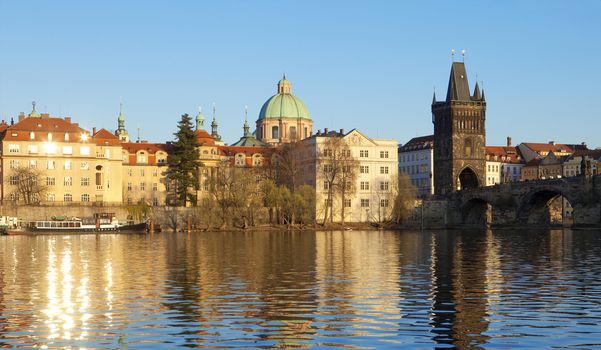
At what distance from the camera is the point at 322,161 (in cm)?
13562

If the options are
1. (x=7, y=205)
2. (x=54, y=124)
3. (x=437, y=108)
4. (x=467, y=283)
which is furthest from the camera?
(x=437, y=108)

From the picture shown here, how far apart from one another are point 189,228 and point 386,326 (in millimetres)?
95383

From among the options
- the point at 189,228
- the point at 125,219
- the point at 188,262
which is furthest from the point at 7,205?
the point at 188,262

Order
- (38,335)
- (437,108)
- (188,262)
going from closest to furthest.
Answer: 1. (38,335)
2. (188,262)
3. (437,108)

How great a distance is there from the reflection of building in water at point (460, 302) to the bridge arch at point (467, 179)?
375 ft

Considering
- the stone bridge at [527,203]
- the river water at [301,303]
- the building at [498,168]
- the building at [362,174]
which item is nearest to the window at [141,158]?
the building at [362,174]

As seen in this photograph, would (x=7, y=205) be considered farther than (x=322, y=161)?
No

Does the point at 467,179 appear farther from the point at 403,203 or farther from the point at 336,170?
the point at 336,170

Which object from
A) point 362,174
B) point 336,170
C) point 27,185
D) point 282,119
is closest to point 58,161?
point 27,185

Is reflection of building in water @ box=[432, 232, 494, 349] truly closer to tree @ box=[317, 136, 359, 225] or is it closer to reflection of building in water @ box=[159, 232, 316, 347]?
reflection of building in water @ box=[159, 232, 316, 347]

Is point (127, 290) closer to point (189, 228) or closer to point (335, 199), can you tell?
point (189, 228)

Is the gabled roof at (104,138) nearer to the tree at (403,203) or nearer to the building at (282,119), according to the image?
the tree at (403,203)

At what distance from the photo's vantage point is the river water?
23938 mm

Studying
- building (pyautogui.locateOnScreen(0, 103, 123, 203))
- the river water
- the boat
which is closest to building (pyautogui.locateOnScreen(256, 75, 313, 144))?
building (pyautogui.locateOnScreen(0, 103, 123, 203))
